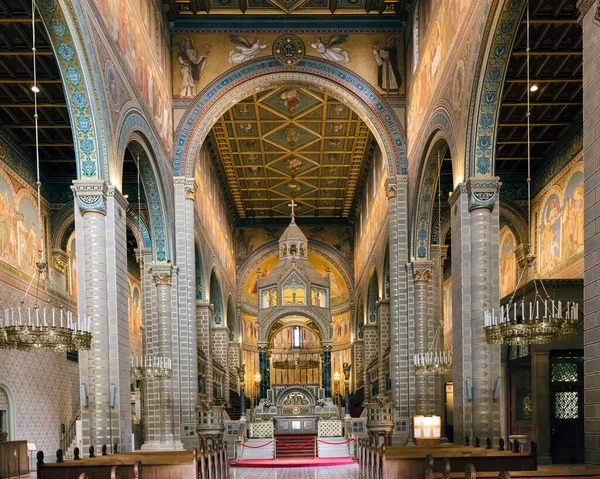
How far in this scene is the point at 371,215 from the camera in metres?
34.8

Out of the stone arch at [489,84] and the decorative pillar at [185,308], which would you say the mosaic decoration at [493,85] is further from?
the decorative pillar at [185,308]

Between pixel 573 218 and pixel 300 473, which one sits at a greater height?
pixel 573 218

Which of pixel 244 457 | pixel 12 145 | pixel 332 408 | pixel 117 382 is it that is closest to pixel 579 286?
pixel 117 382

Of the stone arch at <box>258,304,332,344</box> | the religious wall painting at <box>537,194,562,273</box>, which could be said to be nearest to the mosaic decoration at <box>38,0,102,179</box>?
the religious wall painting at <box>537,194,562,273</box>

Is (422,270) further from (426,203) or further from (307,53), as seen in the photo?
(307,53)

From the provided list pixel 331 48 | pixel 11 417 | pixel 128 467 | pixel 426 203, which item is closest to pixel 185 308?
pixel 11 417

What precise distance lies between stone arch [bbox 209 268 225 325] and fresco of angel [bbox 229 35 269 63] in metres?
12.7

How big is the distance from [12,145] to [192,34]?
6964 millimetres

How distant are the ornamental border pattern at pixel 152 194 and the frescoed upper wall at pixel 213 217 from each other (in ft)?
12.5

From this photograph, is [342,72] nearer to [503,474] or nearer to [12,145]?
[12,145]

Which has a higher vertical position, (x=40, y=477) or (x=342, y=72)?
(x=342, y=72)

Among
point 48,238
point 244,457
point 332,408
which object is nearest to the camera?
point 48,238

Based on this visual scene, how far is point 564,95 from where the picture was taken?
21.2m

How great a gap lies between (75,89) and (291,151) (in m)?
20.4
